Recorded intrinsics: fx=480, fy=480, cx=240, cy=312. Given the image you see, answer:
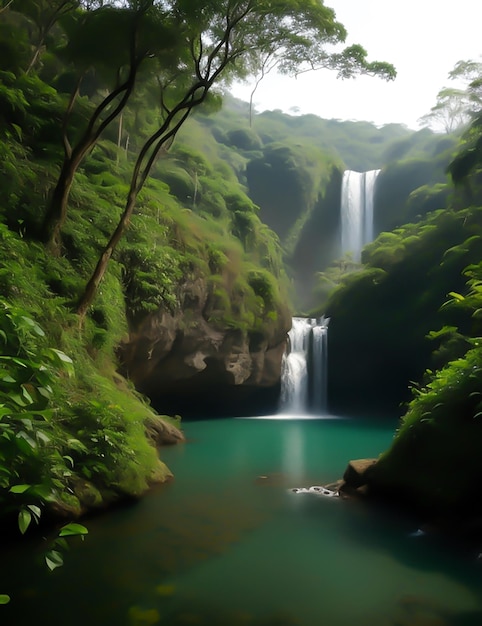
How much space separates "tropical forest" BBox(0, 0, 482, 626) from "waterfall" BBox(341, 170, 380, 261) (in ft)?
34.7

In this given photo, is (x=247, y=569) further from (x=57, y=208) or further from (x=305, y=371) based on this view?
(x=305, y=371)

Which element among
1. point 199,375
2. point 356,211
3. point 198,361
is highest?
point 356,211

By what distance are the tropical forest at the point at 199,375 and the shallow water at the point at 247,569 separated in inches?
1.2

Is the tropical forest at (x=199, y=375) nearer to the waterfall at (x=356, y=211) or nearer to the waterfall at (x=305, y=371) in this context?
the waterfall at (x=305, y=371)

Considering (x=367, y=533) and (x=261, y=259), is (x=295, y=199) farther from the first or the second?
(x=367, y=533)

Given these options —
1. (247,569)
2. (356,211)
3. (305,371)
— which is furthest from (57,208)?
(356,211)

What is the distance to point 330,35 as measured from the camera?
29.0 feet

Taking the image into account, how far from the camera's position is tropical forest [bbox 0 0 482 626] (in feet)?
12.8

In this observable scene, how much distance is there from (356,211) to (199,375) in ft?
73.5

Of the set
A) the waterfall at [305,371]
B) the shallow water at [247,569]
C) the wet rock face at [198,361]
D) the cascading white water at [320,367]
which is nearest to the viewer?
the shallow water at [247,569]

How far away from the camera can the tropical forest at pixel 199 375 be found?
3887 mm

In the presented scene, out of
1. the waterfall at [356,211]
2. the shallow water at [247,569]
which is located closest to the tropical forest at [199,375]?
the shallow water at [247,569]

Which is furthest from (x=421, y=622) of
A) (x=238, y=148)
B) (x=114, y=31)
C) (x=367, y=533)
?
(x=238, y=148)

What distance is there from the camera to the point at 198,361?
15.2m
